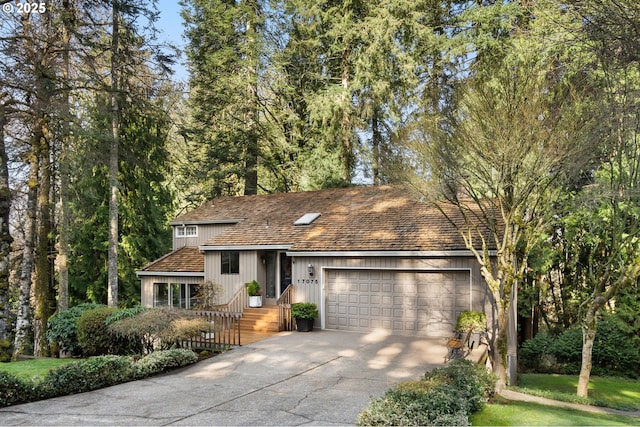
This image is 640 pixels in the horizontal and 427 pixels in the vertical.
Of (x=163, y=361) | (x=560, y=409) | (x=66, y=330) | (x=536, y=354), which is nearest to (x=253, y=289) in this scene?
(x=66, y=330)

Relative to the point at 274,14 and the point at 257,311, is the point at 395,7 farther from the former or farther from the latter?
the point at 257,311

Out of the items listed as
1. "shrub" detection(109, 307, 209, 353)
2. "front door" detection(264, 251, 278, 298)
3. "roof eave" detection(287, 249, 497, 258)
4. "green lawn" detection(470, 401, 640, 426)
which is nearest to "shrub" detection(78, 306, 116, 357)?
"shrub" detection(109, 307, 209, 353)

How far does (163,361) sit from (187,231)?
12505mm

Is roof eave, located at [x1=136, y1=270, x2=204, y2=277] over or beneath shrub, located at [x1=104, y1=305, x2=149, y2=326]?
over

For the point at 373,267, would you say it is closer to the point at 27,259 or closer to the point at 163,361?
the point at 163,361

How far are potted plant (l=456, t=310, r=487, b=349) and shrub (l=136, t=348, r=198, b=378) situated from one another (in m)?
7.18

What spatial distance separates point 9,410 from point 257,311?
926 cm

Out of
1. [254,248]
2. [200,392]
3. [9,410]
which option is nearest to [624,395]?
[200,392]

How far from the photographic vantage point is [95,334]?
43.5ft

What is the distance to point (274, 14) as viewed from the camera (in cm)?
2658

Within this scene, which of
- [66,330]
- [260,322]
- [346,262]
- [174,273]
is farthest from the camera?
[174,273]

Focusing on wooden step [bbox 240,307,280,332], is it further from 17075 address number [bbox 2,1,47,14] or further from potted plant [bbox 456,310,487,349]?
17075 address number [bbox 2,1,47,14]

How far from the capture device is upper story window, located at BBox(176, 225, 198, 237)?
73.6 feet

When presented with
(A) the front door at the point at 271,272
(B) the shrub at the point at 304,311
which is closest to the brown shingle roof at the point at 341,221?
(A) the front door at the point at 271,272
